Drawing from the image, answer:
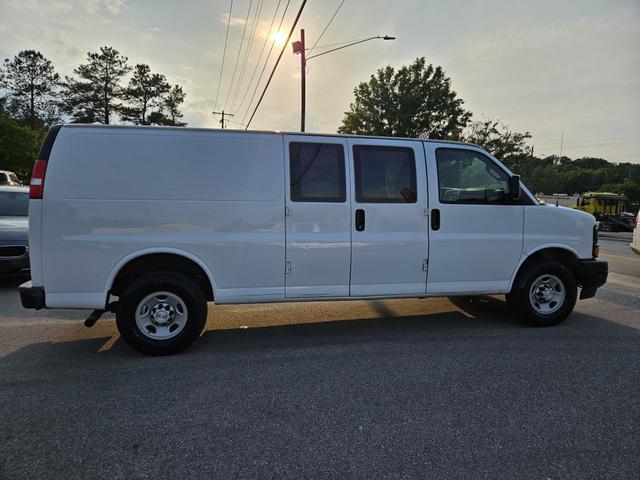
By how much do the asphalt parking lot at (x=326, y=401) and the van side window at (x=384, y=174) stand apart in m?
1.58

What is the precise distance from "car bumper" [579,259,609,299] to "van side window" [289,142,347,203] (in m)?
3.17

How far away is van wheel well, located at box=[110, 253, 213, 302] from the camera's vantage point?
4.08 meters

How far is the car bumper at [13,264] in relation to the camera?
6.39 metres

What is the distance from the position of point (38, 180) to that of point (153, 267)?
4.13 feet

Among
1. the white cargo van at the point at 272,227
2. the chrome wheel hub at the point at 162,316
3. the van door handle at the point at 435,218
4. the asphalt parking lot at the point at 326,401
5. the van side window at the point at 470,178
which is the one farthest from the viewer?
the van side window at the point at 470,178

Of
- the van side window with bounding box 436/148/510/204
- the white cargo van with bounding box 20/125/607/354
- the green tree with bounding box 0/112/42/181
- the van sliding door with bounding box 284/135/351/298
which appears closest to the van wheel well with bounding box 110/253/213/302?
the white cargo van with bounding box 20/125/607/354

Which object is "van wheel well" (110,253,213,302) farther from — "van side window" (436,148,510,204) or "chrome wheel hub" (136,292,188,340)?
"van side window" (436,148,510,204)

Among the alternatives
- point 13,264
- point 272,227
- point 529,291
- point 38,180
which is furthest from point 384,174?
point 13,264

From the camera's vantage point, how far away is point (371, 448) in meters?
2.62

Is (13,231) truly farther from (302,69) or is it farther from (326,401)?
(302,69)

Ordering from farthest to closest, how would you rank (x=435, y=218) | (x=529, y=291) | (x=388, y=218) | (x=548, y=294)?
(x=548, y=294) → (x=529, y=291) → (x=435, y=218) → (x=388, y=218)

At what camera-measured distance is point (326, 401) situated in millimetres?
3207

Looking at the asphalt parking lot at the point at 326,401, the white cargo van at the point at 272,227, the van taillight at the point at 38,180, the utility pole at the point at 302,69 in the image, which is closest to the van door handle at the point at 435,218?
the white cargo van at the point at 272,227

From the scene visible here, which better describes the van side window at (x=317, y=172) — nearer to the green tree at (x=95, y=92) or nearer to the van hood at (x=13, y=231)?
the van hood at (x=13, y=231)
